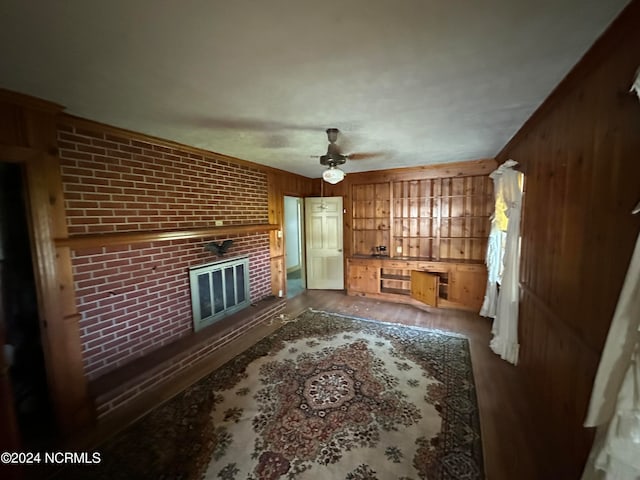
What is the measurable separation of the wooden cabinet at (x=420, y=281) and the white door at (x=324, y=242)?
14.3 inches

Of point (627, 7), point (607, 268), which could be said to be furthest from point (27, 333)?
point (627, 7)

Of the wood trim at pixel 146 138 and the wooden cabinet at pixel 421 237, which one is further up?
the wood trim at pixel 146 138

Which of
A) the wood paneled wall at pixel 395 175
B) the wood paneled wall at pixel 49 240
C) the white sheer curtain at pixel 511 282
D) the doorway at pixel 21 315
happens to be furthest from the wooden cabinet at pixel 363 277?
the doorway at pixel 21 315

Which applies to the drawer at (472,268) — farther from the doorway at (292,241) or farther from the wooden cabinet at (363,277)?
the doorway at (292,241)

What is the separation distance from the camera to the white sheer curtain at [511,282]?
2.59 m

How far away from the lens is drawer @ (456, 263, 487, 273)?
4043 mm

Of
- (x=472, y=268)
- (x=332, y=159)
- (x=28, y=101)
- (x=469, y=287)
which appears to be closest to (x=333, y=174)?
(x=332, y=159)

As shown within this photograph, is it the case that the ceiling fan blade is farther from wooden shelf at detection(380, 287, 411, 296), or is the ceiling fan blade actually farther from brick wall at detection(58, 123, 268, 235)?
wooden shelf at detection(380, 287, 411, 296)

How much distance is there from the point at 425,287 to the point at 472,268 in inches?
30.2

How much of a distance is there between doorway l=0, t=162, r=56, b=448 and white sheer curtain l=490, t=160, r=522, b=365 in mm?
3991

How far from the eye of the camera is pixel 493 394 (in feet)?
7.34

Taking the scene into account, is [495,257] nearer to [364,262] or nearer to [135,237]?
[364,262]

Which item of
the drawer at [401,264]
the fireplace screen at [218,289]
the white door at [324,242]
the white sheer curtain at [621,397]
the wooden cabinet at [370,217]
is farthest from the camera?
the white door at [324,242]

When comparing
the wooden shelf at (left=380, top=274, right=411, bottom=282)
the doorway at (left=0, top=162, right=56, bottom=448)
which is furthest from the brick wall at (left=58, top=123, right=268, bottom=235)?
the wooden shelf at (left=380, top=274, right=411, bottom=282)
